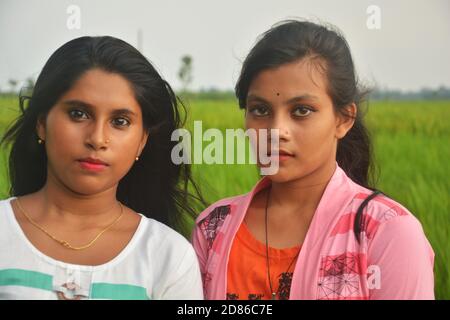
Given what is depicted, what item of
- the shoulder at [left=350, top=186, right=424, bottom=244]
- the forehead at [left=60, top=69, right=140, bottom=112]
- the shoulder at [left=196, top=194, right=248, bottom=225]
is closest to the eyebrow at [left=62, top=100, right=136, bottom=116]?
the forehead at [left=60, top=69, right=140, bottom=112]

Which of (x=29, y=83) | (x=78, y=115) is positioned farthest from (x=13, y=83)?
(x=78, y=115)

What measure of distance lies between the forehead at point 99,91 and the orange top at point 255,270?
55 cm

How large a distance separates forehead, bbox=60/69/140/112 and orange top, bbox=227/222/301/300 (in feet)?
1.79

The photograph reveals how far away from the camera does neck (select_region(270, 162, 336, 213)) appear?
2.07 m

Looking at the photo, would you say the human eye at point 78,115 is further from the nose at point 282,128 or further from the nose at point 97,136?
the nose at point 282,128

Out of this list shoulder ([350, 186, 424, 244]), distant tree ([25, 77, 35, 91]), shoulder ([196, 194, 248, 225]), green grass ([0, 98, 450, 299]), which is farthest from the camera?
green grass ([0, 98, 450, 299])

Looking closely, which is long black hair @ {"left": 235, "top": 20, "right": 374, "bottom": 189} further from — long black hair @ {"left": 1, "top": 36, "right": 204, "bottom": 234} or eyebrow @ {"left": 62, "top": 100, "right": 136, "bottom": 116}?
eyebrow @ {"left": 62, "top": 100, "right": 136, "bottom": 116}

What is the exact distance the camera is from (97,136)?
1.91 metres

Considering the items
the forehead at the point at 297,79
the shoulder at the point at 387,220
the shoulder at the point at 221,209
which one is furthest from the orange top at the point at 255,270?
the forehead at the point at 297,79

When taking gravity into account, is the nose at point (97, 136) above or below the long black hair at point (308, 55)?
below

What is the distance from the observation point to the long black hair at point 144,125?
1.98 metres

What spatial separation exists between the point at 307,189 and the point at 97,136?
639mm

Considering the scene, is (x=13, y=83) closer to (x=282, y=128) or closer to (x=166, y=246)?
(x=166, y=246)

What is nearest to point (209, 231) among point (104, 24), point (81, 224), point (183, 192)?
point (183, 192)
